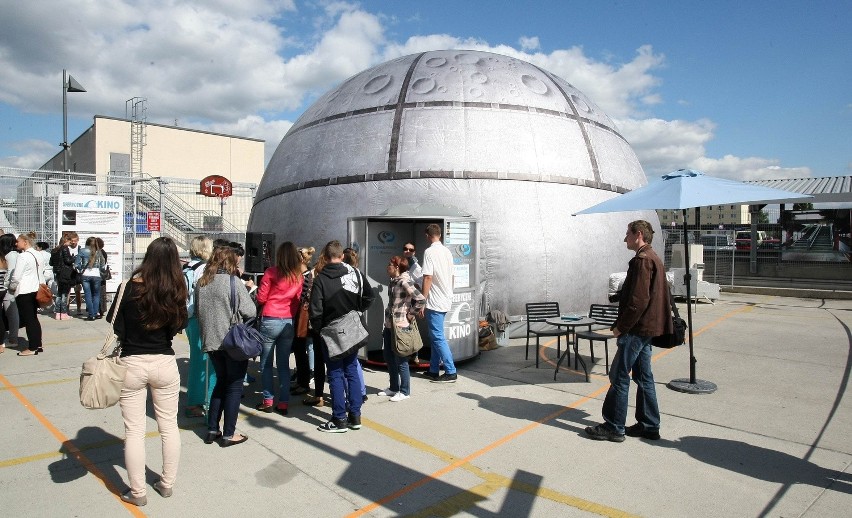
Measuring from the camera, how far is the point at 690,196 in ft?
19.9

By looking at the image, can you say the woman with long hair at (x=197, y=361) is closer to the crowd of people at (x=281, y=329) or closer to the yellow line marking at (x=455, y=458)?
the crowd of people at (x=281, y=329)

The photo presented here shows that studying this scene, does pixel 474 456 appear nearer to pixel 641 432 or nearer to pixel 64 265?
pixel 641 432

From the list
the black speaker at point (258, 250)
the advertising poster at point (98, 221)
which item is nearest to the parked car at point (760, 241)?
the black speaker at point (258, 250)

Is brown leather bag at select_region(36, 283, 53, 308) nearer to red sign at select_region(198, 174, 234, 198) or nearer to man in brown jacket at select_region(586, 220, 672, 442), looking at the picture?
man in brown jacket at select_region(586, 220, 672, 442)

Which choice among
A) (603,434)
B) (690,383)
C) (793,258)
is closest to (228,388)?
(603,434)

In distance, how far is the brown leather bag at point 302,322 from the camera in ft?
19.4

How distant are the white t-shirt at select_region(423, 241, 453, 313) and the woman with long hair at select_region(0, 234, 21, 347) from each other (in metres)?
6.23

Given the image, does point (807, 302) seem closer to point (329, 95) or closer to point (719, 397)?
point (719, 397)

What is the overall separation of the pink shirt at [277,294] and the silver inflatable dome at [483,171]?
4.45 m

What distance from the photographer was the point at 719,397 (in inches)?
248

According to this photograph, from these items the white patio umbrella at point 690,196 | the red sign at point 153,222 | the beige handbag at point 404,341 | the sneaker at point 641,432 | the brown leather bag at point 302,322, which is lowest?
the sneaker at point 641,432

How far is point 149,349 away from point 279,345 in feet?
6.50

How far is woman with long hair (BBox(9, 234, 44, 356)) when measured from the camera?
26.6 ft

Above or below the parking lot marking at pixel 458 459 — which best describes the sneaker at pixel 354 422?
above
